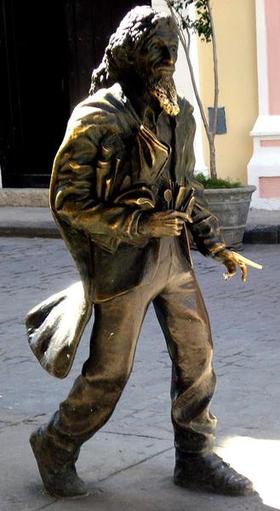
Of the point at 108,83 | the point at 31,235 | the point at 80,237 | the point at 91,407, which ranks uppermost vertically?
the point at 108,83

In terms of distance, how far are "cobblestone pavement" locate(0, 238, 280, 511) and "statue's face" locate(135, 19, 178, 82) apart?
1.55 meters

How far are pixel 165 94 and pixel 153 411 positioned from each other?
7.15 ft

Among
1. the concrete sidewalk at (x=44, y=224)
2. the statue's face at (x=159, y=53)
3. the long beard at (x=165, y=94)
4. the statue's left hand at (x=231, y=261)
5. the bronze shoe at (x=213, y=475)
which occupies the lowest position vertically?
the concrete sidewalk at (x=44, y=224)

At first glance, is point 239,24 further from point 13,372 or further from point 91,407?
point 91,407

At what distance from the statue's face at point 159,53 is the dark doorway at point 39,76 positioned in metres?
10.6

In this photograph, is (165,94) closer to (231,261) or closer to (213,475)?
(231,261)

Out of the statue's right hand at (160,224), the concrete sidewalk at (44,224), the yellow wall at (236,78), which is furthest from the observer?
the yellow wall at (236,78)

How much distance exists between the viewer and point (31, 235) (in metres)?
13.2

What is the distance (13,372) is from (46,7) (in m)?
8.81

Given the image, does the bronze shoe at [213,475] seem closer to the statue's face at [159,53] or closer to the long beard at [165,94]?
the long beard at [165,94]

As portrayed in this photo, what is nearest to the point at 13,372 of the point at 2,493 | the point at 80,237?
the point at 2,493

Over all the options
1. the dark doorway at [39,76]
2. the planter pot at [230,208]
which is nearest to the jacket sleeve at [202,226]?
the planter pot at [230,208]

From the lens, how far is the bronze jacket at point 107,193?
4.35 m

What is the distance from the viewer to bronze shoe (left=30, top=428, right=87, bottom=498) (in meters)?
4.72
